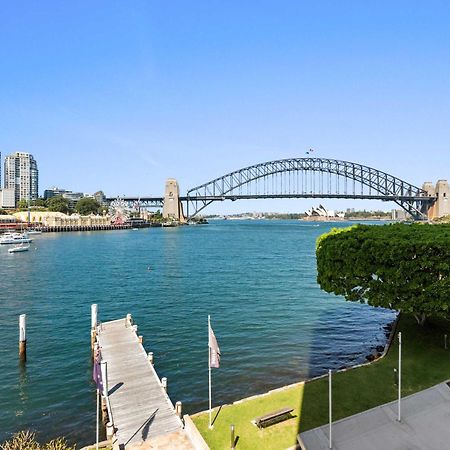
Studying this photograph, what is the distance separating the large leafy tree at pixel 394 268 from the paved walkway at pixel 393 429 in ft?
16.6

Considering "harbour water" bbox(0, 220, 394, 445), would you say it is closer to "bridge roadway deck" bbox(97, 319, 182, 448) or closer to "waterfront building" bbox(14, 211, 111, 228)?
"bridge roadway deck" bbox(97, 319, 182, 448)

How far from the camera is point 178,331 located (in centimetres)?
3192

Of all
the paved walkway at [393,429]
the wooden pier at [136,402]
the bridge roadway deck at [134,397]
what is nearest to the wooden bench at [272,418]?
the paved walkway at [393,429]

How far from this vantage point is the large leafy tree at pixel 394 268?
20.3m

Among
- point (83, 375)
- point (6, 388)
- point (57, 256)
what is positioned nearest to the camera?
point (6, 388)

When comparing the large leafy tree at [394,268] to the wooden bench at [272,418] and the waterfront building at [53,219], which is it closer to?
the wooden bench at [272,418]

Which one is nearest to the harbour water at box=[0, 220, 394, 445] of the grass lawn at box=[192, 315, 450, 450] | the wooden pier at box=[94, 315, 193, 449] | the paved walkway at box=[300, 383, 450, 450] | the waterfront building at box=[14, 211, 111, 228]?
the wooden pier at box=[94, 315, 193, 449]

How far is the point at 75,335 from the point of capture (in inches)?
1227

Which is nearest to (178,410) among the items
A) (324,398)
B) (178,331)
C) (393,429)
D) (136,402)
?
(136,402)

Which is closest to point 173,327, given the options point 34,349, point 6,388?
point 34,349

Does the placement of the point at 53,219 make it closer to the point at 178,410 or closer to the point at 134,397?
the point at 134,397

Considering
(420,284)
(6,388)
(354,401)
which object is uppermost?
(420,284)

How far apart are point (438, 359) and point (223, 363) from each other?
1183 cm

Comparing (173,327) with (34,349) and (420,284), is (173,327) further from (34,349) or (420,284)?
(420,284)
